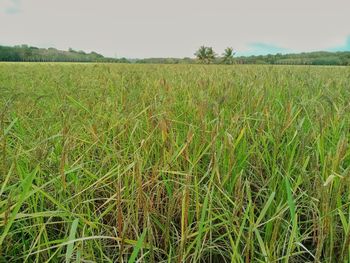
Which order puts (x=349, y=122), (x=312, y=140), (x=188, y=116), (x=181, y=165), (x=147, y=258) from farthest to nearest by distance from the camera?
(x=188, y=116) < (x=349, y=122) < (x=312, y=140) < (x=181, y=165) < (x=147, y=258)

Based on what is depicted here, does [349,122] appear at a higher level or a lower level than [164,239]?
higher

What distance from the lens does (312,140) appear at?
1.05m

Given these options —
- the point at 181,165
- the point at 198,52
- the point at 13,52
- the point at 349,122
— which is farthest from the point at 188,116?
the point at 198,52

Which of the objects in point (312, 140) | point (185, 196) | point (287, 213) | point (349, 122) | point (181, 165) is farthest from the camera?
point (349, 122)

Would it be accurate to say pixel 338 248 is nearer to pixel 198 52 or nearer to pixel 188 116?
pixel 188 116

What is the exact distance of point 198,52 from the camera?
51.3 meters

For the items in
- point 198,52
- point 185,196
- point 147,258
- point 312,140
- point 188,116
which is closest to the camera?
point 185,196

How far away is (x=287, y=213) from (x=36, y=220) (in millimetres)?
613

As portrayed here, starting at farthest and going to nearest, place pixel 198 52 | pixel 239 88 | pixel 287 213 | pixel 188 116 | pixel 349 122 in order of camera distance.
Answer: pixel 198 52
pixel 239 88
pixel 188 116
pixel 349 122
pixel 287 213

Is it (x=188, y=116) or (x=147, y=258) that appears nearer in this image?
(x=147, y=258)

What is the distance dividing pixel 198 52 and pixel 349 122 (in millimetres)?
51823

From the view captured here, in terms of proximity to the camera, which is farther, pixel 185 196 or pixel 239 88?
pixel 239 88

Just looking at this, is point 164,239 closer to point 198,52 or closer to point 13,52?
point 13,52

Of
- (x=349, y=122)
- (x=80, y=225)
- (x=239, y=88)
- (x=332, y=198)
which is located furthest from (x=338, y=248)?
(x=239, y=88)
